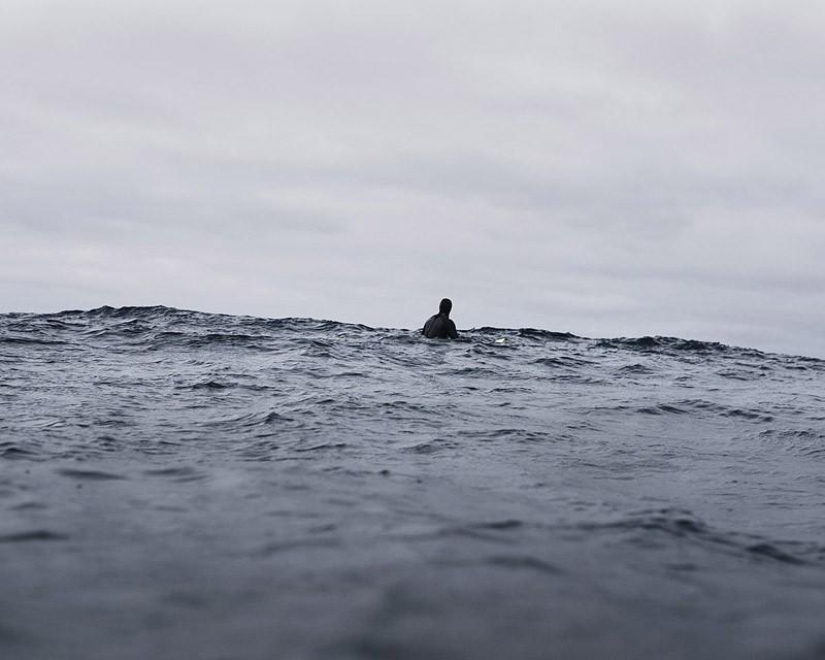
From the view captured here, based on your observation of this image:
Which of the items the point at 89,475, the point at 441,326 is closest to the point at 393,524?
the point at 89,475

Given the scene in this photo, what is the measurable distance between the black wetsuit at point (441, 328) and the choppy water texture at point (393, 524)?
944 centimetres

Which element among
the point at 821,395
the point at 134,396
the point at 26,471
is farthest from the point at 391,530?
the point at 821,395

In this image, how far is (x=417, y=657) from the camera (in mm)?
3041

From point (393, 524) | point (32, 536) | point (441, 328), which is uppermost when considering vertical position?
point (441, 328)

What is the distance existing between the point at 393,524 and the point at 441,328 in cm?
1725

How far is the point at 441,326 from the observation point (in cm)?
2209

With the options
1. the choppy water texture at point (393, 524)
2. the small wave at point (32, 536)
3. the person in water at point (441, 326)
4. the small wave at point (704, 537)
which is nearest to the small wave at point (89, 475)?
the choppy water texture at point (393, 524)

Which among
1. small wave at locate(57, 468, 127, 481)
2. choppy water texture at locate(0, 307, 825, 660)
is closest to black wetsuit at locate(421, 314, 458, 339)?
choppy water texture at locate(0, 307, 825, 660)

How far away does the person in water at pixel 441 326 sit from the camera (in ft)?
72.4

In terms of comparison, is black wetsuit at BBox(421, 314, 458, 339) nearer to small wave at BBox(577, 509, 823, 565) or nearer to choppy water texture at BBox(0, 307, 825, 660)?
choppy water texture at BBox(0, 307, 825, 660)

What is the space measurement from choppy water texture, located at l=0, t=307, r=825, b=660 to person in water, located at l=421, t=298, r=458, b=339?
30.9 ft

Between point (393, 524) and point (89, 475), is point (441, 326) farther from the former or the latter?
point (393, 524)

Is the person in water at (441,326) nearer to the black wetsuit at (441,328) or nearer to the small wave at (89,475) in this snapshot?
the black wetsuit at (441,328)

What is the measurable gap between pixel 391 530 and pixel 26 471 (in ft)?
10.2
